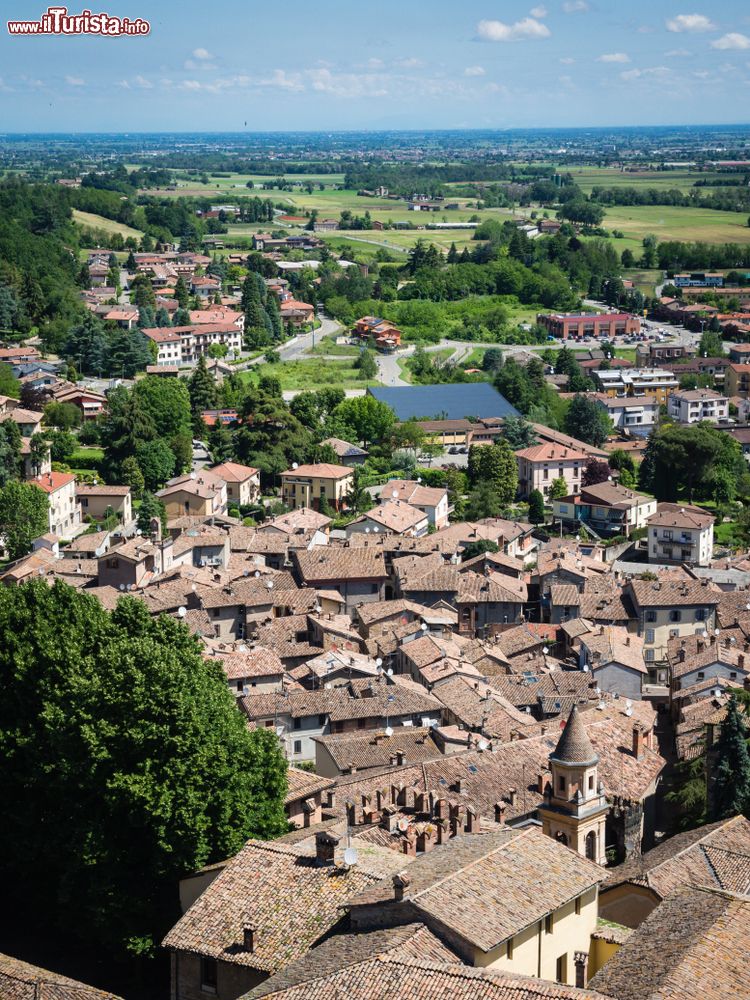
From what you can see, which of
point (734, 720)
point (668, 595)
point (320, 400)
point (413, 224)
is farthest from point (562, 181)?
point (734, 720)

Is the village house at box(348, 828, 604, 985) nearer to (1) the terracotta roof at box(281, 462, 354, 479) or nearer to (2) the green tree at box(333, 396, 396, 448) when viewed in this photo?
(1) the terracotta roof at box(281, 462, 354, 479)

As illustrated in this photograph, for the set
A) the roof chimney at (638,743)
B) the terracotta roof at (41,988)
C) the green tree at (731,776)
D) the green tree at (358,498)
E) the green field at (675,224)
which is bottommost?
the green tree at (358,498)

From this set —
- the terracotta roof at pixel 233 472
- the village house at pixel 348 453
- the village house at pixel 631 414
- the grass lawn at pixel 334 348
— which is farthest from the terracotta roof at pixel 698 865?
the grass lawn at pixel 334 348

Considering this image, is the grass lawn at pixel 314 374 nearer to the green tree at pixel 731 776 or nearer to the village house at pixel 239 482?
the village house at pixel 239 482

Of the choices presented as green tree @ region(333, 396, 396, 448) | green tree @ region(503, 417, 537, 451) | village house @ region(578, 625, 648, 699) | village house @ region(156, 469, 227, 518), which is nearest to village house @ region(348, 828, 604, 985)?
village house @ region(578, 625, 648, 699)

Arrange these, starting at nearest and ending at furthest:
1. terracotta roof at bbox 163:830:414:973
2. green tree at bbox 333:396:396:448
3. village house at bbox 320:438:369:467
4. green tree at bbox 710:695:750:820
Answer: terracotta roof at bbox 163:830:414:973
green tree at bbox 710:695:750:820
village house at bbox 320:438:369:467
green tree at bbox 333:396:396:448

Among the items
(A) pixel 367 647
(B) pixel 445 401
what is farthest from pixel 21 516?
(B) pixel 445 401
